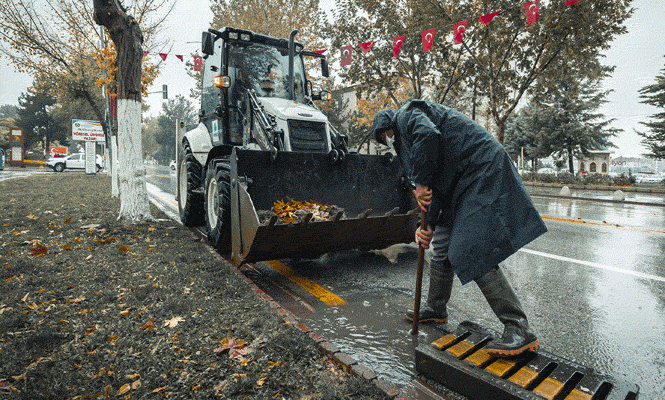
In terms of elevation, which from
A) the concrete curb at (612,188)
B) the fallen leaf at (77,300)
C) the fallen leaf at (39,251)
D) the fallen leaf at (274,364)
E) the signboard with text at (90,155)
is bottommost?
the fallen leaf at (274,364)

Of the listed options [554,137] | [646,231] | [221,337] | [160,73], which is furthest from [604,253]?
[554,137]

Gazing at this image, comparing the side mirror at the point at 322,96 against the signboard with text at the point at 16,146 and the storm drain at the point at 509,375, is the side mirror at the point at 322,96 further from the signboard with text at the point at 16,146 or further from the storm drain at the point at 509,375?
the signboard with text at the point at 16,146

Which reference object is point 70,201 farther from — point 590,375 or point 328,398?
point 590,375

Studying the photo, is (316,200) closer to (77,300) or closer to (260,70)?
(260,70)

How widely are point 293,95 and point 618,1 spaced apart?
47.0ft

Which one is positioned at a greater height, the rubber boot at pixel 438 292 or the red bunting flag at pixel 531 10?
the red bunting flag at pixel 531 10

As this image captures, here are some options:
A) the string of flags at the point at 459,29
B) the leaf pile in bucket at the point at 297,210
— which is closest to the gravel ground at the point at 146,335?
the leaf pile in bucket at the point at 297,210

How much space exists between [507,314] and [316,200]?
296cm

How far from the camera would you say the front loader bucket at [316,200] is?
393cm

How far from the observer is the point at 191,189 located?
6.68m

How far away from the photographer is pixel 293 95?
6.23m

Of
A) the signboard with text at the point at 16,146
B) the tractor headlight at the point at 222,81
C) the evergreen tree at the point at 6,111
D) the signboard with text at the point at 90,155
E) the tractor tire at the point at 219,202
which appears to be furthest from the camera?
the evergreen tree at the point at 6,111

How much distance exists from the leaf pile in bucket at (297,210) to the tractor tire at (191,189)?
88.0 inches

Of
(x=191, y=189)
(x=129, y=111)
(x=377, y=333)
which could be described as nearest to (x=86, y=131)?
(x=129, y=111)
